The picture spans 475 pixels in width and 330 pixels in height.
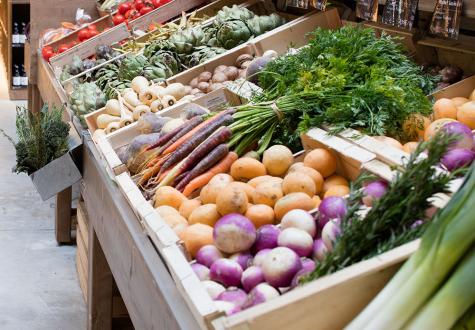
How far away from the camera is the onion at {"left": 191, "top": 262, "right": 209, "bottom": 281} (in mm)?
1946

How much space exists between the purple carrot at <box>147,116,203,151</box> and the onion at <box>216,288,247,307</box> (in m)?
1.22

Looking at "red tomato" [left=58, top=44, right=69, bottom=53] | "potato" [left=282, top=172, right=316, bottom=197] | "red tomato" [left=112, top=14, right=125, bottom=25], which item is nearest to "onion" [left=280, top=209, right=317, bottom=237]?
"potato" [left=282, top=172, right=316, bottom=197]

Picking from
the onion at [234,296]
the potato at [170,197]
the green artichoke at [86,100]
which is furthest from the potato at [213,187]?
the green artichoke at [86,100]

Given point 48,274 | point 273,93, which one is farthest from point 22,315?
point 273,93

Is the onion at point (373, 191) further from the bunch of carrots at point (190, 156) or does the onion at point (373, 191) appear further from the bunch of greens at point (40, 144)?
the bunch of greens at point (40, 144)

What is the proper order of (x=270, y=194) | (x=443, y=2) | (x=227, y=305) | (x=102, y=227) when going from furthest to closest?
(x=102, y=227) → (x=443, y=2) → (x=270, y=194) → (x=227, y=305)

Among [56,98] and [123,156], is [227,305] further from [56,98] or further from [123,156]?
[56,98]

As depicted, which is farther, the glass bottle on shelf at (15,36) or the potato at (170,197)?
the glass bottle on shelf at (15,36)

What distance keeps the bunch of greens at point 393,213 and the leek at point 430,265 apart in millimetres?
89

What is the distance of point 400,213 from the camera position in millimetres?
1555

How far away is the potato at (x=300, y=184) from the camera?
87.3 inches

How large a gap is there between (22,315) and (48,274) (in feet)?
1.95

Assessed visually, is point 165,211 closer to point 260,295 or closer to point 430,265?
point 260,295

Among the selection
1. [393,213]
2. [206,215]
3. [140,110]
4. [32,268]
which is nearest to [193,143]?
[206,215]
